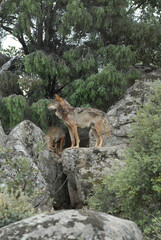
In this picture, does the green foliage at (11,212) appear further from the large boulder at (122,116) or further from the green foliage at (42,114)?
the green foliage at (42,114)

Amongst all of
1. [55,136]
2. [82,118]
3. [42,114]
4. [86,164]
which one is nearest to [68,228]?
[86,164]

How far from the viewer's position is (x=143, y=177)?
6.79 metres

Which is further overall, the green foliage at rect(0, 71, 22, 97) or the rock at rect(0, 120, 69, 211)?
the green foliage at rect(0, 71, 22, 97)

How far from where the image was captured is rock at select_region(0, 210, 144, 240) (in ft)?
11.2

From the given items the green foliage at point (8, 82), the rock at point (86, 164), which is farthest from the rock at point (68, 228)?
the green foliage at point (8, 82)

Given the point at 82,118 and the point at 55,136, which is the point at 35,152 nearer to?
the point at 82,118

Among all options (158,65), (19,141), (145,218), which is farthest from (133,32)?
(145,218)

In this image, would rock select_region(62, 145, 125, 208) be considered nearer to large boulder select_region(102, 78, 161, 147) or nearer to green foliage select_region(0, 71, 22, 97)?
large boulder select_region(102, 78, 161, 147)

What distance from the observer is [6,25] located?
1698 cm

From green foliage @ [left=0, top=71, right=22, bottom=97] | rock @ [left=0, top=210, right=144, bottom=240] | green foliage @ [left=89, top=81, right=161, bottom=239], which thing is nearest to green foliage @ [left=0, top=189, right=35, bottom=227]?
rock @ [left=0, top=210, right=144, bottom=240]

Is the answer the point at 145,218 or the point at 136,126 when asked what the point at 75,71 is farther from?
the point at 145,218

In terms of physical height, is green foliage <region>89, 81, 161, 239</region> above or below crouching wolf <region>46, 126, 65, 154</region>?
above

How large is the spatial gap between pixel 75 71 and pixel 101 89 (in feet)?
6.07

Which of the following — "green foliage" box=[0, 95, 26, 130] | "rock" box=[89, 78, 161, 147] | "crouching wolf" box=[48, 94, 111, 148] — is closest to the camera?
"crouching wolf" box=[48, 94, 111, 148]
